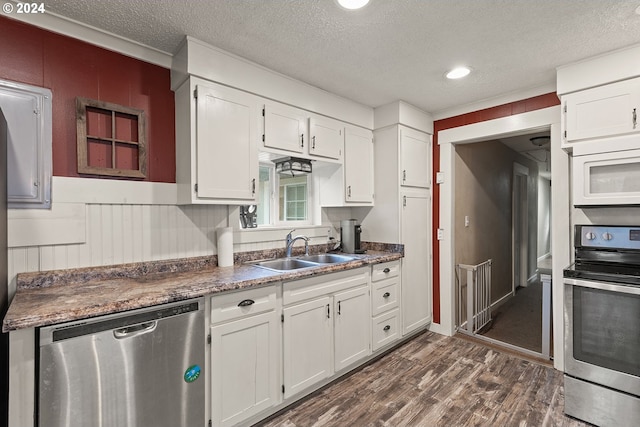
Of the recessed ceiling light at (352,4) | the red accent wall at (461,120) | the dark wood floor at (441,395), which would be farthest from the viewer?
the red accent wall at (461,120)

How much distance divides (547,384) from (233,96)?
10.6ft

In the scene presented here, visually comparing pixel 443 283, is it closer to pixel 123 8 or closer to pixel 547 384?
pixel 547 384

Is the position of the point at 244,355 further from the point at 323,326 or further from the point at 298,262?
the point at 298,262

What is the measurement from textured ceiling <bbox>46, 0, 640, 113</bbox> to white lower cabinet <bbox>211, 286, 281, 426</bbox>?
63.3 inches

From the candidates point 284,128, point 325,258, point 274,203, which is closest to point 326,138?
point 284,128

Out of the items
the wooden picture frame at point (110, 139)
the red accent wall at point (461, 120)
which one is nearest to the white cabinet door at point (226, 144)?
the wooden picture frame at point (110, 139)

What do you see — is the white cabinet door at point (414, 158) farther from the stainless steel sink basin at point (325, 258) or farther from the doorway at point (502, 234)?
the stainless steel sink basin at point (325, 258)

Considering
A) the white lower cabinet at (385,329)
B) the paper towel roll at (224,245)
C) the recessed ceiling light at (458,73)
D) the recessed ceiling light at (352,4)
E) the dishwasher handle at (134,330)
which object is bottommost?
the white lower cabinet at (385,329)

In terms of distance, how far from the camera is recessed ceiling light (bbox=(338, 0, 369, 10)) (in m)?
1.58

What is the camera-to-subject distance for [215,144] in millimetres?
2062

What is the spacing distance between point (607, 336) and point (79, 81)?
3591mm

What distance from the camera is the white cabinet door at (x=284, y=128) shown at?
2355 millimetres

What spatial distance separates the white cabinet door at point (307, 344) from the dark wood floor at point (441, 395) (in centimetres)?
17

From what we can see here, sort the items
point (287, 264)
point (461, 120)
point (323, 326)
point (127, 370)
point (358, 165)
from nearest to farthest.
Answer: point (127, 370)
point (323, 326)
point (287, 264)
point (358, 165)
point (461, 120)
